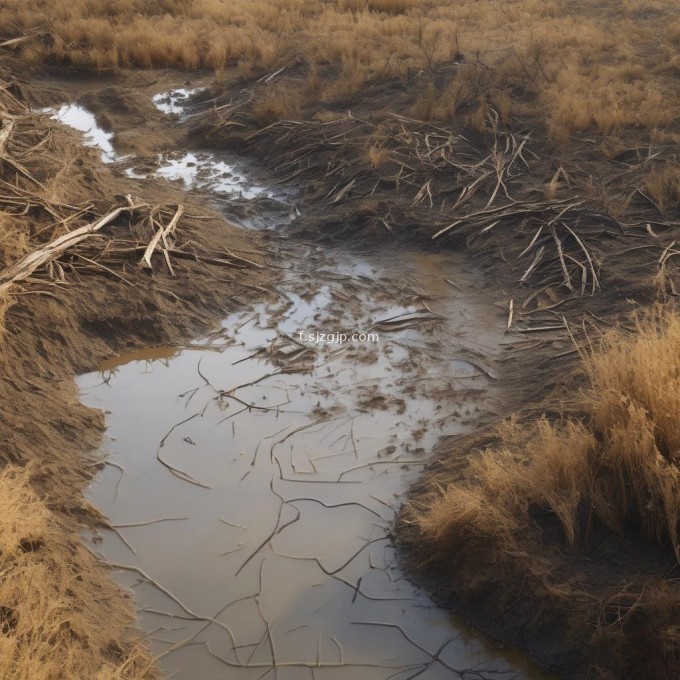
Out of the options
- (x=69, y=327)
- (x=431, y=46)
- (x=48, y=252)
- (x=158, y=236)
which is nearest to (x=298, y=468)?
(x=69, y=327)

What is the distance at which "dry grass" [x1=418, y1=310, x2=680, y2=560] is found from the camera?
4.02m

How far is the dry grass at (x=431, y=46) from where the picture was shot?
1057cm

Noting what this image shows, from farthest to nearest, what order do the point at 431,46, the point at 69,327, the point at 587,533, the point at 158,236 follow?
the point at 431,46, the point at 158,236, the point at 69,327, the point at 587,533

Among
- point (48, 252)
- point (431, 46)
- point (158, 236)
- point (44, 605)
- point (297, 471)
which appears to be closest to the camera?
point (44, 605)

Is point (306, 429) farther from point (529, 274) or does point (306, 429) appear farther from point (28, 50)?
point (28, 50)

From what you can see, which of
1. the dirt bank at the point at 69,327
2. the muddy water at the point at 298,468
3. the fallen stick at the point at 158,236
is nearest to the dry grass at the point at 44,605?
the dirt bank at the point at 69,327

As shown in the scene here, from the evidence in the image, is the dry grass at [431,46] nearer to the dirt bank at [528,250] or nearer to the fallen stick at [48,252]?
the dirt bank at [528,250]

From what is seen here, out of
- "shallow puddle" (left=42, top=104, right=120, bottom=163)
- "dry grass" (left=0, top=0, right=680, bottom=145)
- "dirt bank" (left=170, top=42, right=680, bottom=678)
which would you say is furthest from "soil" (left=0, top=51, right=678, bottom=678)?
"dry grass" (left=0, top=0, right=680, bottom=145)

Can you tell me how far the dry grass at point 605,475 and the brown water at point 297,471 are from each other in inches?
19.8

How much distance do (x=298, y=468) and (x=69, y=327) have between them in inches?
91.2

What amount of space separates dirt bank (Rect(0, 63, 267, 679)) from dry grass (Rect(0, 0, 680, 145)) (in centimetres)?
370

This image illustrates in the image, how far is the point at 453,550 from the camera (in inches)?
172

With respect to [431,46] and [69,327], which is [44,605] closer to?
[69,327]

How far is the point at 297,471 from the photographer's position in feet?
17.1
